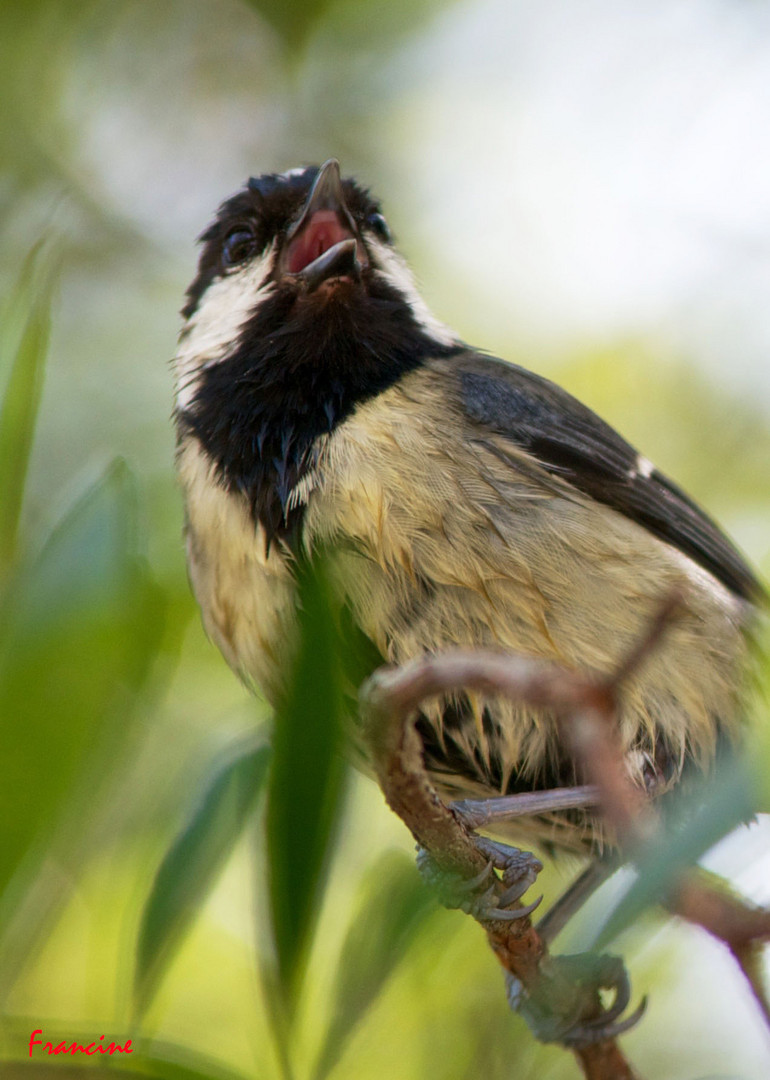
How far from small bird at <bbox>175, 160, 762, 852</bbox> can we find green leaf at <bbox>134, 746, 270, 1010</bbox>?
0.75 metres

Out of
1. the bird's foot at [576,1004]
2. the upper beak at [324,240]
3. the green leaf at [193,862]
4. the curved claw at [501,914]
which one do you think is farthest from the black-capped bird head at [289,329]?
the green leaf at [193,862]

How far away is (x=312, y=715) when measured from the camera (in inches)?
33.2

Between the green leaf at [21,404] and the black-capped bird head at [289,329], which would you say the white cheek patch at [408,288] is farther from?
the green leaf at [21,404]

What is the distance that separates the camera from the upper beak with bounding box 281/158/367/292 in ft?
7.13

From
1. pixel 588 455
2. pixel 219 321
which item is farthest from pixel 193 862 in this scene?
pixel 219 321

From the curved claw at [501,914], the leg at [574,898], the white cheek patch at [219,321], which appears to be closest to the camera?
the curved claw at [501,914]

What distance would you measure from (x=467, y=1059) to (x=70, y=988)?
2.80ft

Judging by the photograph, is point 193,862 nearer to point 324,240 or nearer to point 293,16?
point 324,240

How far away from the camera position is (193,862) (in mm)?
942

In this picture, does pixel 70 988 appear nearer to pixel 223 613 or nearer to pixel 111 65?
pixel 223 613

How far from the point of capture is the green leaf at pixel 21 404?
867 millimetres

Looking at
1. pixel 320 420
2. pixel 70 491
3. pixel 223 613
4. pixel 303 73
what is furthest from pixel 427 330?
pixel 303 73

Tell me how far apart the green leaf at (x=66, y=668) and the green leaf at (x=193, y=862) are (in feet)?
0.52

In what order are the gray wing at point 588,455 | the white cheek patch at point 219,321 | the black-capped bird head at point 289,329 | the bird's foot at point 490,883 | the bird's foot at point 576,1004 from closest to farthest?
1. the bird's foot at point 490,883
2. the bird's foot at point 576,1004
3. the black-capped bird head at point 289,329
4. the gray wing at point 588,455
5. the white cheek patch at point 219,321
